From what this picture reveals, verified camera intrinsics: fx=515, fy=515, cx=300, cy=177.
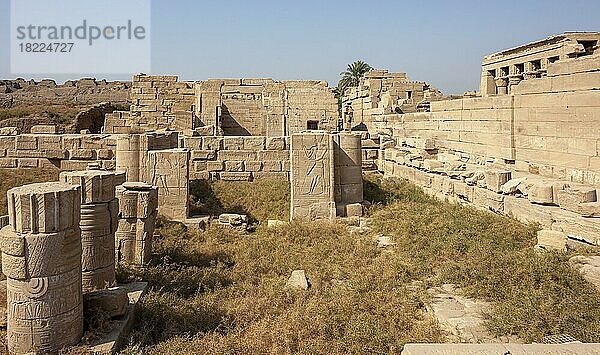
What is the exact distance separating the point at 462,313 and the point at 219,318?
107 inches

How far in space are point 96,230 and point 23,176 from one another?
8393mm

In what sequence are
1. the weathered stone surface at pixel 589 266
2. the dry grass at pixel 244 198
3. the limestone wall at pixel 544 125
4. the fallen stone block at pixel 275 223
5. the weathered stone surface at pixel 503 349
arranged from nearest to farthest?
1. the weathered stone surface at pixel 503 349
2. the weathered stone surface at pixel 589 266
3. the limestone wall at pixel 544 125
4. the fallen stone block at pixel 275 223
5. the dry grass at pixel 244 198

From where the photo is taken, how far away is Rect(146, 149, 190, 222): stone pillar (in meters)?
10.8

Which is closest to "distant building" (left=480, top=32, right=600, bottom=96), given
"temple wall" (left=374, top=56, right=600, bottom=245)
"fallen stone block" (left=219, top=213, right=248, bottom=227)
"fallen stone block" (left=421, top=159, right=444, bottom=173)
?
"temple wall" (left=374, top=56, right=600, bottom=245)

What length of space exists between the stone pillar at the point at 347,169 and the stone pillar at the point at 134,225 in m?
3.98

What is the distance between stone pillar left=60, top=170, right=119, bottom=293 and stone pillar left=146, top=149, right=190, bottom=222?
4.13 m

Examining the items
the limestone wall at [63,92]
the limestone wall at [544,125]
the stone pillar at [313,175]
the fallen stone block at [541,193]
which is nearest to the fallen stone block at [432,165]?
the limestone wall at [544,125]

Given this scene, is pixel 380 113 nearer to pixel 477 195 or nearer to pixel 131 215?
pixel 477 195

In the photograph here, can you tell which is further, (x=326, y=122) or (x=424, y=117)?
(x=326, y=122)

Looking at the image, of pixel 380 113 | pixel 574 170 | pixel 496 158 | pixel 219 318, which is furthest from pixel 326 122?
→ pixel 219 318

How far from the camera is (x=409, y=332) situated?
532 cm

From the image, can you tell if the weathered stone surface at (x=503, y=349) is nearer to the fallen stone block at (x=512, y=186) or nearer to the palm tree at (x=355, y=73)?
the fallen stone block at (x=512, y=186)

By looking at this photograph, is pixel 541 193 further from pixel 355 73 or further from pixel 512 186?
pixel 355 73

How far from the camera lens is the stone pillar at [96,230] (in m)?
6.27
